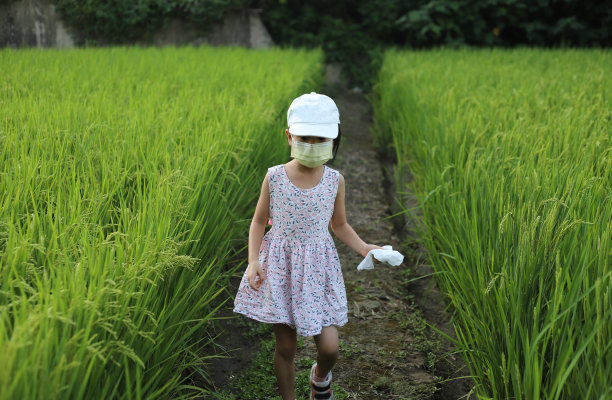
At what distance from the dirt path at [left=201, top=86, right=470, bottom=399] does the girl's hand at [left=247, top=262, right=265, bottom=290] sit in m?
0.51

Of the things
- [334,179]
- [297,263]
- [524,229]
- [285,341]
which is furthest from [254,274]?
[524,229]

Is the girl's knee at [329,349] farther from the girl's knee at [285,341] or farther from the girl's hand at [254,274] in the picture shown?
the girl's hand at [254,274]

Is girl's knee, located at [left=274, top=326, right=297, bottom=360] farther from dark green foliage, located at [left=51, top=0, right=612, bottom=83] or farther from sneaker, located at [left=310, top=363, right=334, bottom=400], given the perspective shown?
dark green foliage, located at [left=51, top=0, right=612, bottom=83]

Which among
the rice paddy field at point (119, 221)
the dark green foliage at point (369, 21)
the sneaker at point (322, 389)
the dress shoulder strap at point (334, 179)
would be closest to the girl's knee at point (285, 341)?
the sneaker at point (322, 389)

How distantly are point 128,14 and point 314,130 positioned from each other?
9303mm

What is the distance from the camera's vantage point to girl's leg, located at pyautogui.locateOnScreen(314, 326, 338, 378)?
169 cm

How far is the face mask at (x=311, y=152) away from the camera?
64.2 inches

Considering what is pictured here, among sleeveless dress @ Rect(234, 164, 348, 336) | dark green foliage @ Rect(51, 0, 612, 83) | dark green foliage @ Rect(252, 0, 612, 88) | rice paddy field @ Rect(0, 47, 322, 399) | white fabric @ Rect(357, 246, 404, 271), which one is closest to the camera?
rice paddy field @ Rect(0, 47, 322, 399)

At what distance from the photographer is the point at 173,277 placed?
1.71 metres

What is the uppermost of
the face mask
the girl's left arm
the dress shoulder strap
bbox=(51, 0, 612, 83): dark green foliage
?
bbox=(51, 0, 612, 83): dark green foliage

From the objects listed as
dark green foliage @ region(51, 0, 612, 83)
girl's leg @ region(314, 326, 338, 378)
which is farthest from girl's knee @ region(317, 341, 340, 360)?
dark green foliage @ region(51, 0, 612, 83)

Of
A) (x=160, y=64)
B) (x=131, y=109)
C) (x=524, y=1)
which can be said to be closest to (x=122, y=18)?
(x=160, y=64)

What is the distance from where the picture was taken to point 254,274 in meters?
1.66

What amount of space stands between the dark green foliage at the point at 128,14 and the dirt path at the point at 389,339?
7180 mm
